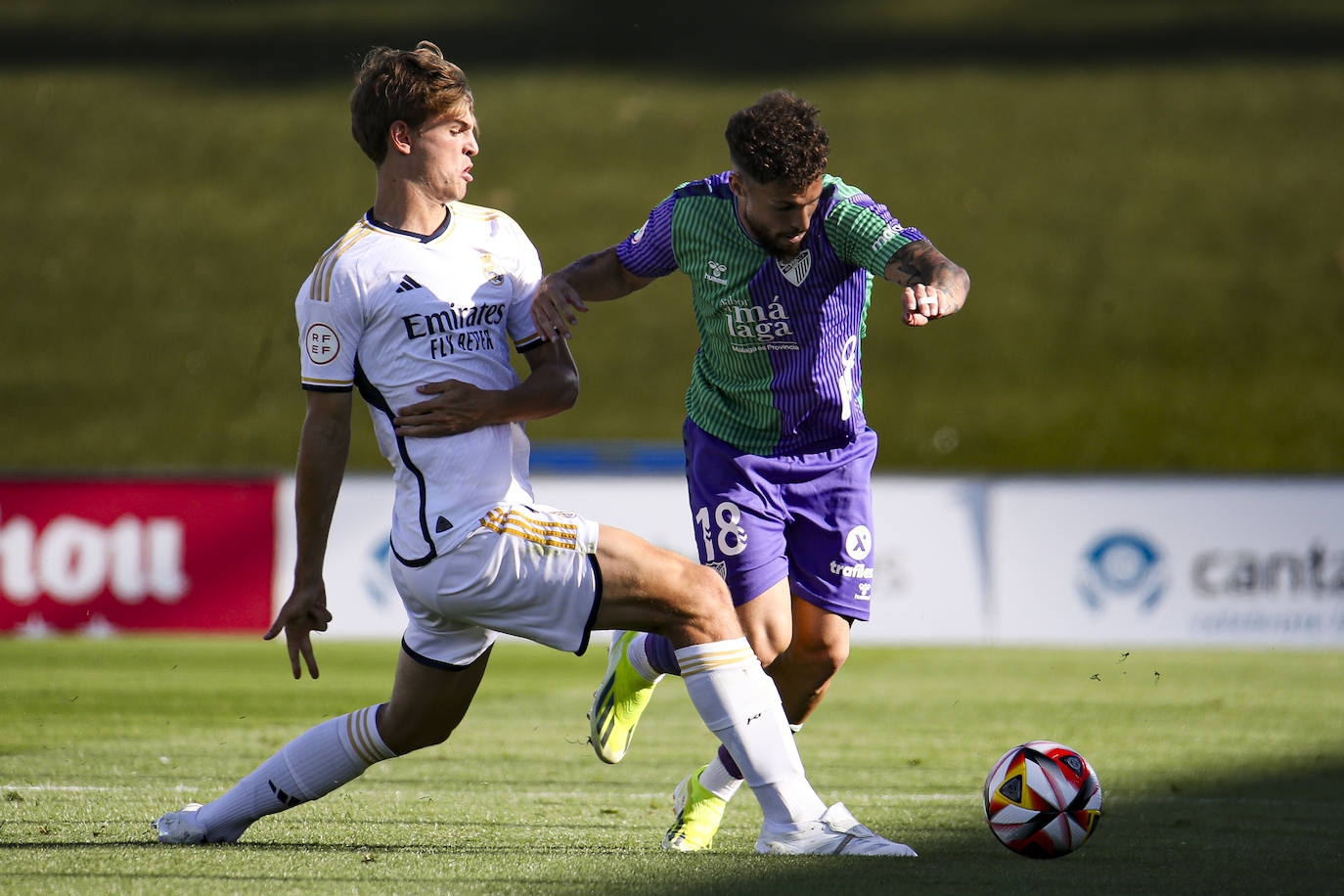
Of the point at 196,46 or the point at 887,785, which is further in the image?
the point at 196,46

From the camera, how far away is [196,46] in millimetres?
26875

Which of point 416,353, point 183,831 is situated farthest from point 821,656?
point 183,831

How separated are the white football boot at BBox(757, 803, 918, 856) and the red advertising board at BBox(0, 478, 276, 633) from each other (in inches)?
392

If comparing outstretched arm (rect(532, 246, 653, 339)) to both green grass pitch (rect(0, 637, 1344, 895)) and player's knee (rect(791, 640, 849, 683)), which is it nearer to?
player's knee (rect(791, 640, 849, 683))

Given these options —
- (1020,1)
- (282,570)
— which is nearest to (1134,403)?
(1020,1)

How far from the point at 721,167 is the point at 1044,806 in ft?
65.0

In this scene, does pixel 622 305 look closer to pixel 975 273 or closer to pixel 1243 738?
pixel 975 273

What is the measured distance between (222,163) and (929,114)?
11222 millimetres

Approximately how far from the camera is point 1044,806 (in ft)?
14.4

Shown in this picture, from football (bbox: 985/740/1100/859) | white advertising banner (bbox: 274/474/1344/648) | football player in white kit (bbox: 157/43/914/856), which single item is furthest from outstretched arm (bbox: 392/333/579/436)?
white advertising banner (bbox: 274/474/1344/648)

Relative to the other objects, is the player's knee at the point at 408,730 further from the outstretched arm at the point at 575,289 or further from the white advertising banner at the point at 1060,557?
the white advertising banner at the point at 1060,557

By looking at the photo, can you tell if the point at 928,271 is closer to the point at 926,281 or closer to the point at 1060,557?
the point at 926,281

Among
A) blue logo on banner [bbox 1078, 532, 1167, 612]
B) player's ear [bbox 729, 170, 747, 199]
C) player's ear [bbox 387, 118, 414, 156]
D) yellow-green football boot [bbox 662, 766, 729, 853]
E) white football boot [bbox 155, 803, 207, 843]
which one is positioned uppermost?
player's ear [bbox 387, 118, 414, 156]

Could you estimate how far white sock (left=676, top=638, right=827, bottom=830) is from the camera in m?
4.02
